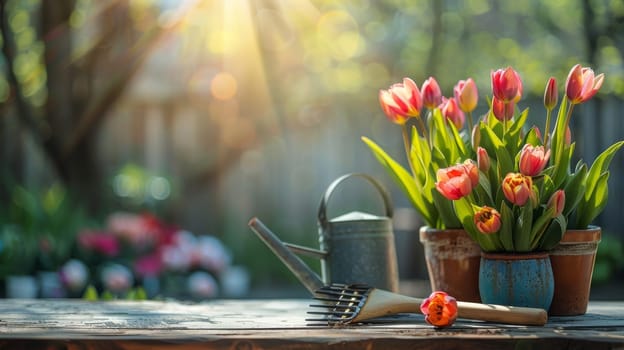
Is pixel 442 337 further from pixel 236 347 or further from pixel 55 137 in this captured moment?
pixel 55 137

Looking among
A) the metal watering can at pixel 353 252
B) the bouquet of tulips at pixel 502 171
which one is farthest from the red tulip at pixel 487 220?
the metal watering can at pixel 353 252

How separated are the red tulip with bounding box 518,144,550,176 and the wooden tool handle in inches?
9.1

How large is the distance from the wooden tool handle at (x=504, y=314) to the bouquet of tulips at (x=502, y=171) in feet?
0.42

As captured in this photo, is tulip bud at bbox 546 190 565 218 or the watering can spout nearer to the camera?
tulip bud at bbox 546 190 565 218

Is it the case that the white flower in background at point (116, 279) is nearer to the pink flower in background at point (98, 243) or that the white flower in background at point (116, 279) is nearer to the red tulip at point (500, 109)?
the pink flower in background at point (98, 243)

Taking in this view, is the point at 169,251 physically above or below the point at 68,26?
below

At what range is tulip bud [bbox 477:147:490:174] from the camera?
1572 millimetres

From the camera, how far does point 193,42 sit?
18.8 ft

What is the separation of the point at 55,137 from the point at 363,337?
3751mm

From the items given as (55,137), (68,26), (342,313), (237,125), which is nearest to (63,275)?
(55,137)

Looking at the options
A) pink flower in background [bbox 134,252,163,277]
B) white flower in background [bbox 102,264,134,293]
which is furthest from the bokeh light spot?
white flower in background [bbox 102,264,134,293]

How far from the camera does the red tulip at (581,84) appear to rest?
5.34 feet

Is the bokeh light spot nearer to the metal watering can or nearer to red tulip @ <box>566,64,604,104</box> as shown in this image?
the metal watering can

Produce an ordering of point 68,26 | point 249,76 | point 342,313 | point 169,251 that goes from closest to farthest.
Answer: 1. point 342,313
2. point 169,251
3. point 68,26
4. point 249,76
